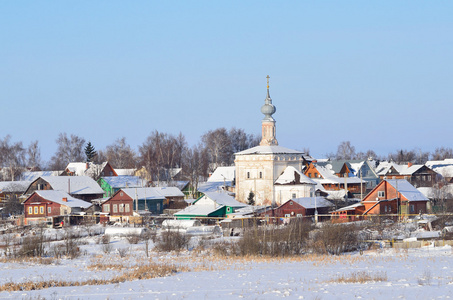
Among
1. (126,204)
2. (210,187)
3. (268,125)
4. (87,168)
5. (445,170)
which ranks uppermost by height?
(268,125)

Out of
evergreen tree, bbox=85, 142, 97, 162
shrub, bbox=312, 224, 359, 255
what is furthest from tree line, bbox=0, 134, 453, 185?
shrub, bbox=312, 224, 359, 255

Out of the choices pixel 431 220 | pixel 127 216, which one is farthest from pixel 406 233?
pixel 127 216

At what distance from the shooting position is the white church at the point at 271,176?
2121 inches

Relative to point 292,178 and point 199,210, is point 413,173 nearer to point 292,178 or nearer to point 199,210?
point 292,178

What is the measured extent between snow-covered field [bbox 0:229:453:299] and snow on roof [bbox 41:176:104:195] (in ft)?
91.5

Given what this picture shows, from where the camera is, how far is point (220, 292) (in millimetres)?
17797

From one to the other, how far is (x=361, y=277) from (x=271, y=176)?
3530cm

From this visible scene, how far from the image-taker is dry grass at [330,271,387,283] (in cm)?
1941

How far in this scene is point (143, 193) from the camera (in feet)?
176

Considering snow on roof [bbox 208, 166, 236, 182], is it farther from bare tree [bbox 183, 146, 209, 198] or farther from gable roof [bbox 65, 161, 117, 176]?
gable roof [bbox 65, 161, 117, 176]

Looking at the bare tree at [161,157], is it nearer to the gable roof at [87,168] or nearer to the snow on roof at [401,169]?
the gable roof at [87,168]

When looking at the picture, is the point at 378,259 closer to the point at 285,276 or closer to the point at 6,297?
the point at 285,276

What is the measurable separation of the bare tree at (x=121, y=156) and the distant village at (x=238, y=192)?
15.3 m

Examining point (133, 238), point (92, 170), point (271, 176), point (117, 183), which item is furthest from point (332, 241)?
point (92, 170)
